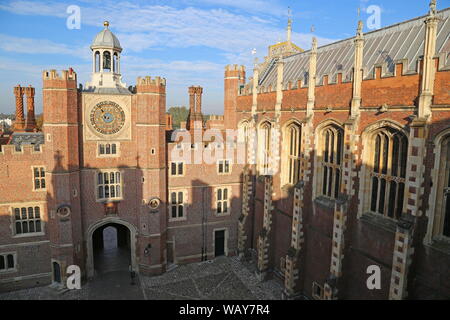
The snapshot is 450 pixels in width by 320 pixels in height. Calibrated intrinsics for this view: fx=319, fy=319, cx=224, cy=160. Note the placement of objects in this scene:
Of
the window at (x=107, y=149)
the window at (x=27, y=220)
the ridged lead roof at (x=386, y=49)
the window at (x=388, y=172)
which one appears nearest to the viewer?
the window at (x=388, y=172)

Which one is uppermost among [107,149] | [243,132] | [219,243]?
[243,132]

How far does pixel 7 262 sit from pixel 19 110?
13367 millimetres

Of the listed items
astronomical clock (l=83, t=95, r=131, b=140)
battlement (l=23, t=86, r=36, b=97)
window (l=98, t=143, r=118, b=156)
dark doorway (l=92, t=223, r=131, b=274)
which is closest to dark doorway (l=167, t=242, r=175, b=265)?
dark doorway (l=92, t=223, r=131, b=274)

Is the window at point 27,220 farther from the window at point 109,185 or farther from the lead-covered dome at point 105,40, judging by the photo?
the lead-covered dome at point 105,40

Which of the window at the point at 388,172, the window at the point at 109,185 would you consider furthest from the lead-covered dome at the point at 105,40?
the window at the point at 388,172

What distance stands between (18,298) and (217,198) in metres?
15.0

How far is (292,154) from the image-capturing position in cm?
2189

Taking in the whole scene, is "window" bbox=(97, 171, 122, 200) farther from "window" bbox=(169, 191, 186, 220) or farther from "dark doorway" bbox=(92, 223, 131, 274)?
"window" bbox=(169, 191, 186, 220)

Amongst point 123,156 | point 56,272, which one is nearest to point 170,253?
point 56,272

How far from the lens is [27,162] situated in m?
21.0

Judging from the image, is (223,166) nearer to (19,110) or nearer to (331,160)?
(331,160)

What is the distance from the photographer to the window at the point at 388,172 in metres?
14.0

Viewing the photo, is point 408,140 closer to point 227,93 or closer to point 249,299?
point 249,299

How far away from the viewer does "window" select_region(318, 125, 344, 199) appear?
17422 millimetres
